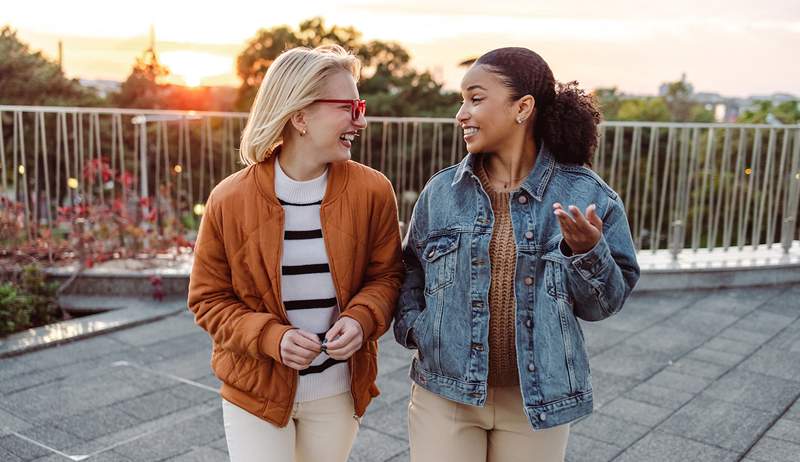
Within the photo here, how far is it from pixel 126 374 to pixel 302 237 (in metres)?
2.95

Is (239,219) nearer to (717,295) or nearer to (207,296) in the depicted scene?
(207,296)

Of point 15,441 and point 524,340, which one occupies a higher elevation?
point 524,340

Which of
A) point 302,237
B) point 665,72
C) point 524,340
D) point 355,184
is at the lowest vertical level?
point 524,340

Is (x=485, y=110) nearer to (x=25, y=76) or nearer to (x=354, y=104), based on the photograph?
(x=354, y=104)

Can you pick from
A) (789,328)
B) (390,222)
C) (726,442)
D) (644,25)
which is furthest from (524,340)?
(644,25)

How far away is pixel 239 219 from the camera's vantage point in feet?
6.95

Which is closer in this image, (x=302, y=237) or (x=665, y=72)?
(x=302, y=237)

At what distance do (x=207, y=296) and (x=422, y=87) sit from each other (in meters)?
32.7

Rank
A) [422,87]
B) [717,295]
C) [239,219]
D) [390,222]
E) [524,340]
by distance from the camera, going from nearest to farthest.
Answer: [524,340]
[239,219]
[390,222]
[717,295]
[422,87]

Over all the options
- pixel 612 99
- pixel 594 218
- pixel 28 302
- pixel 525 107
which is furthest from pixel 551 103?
pixel 612 99

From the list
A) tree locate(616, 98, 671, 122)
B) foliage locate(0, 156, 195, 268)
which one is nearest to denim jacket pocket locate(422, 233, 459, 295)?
foliage locate(0, 156, 195, 268)

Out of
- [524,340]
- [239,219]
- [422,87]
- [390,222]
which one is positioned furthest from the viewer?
[422,87]

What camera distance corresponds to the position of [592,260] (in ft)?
6.05

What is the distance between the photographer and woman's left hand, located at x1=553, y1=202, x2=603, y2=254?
1.77 metres
